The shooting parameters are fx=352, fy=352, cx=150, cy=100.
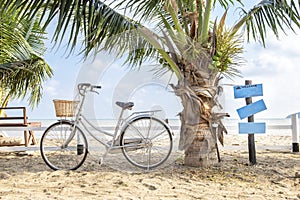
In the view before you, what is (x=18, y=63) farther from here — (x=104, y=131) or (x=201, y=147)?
(x=201, y=147)

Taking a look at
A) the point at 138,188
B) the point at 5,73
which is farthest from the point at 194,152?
the point at 5,73

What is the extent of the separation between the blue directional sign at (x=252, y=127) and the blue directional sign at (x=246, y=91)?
415mm

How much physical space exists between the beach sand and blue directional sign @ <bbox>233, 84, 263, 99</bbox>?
3.26ft

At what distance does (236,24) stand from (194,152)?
1803 millimetres

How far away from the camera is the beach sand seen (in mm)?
3453

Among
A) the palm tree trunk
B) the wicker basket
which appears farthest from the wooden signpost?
the wicker basket

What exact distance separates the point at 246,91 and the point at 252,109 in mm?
287

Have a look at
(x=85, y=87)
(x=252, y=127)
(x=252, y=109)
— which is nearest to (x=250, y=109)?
Result: (x=252, y=109)

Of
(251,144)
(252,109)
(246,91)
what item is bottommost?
(251,144)

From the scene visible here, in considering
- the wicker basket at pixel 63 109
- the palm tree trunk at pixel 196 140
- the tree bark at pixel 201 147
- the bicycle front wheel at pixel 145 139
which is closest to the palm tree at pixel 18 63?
the wicker basket at pixel 63 109

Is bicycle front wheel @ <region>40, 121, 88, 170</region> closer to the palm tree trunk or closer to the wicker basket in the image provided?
the wicker basket

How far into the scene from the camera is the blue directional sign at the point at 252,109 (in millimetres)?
4980

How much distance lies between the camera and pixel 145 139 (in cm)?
450

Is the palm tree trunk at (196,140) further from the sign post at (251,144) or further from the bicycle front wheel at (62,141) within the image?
the bicycle front wheel at (62,141)
